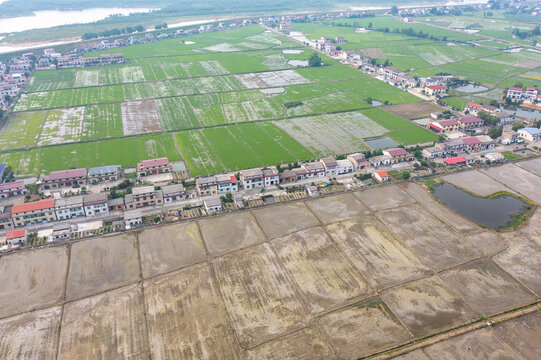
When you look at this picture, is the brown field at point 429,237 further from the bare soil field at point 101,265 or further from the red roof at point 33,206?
the red roof at point 33,206

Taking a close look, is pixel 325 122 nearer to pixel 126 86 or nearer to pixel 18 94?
pixel 126 86

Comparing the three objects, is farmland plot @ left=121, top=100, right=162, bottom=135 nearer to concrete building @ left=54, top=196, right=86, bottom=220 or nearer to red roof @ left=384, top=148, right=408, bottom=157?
concrete building @ left=54, top=196, right=86, bottom=220

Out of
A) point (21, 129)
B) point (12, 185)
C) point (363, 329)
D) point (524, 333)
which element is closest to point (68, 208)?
point (12, 185)

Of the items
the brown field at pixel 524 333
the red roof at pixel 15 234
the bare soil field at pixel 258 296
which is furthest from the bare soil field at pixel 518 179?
the red roof at pixel 15 234

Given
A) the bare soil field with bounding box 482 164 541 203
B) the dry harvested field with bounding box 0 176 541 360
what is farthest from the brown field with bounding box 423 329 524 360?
the bare soil field with bounding box 482 164 541 203

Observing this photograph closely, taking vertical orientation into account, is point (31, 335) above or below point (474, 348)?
above

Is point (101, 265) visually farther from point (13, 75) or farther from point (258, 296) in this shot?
point (13, 75)

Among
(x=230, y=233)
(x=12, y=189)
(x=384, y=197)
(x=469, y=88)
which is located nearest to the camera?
(x=230, y=233)
